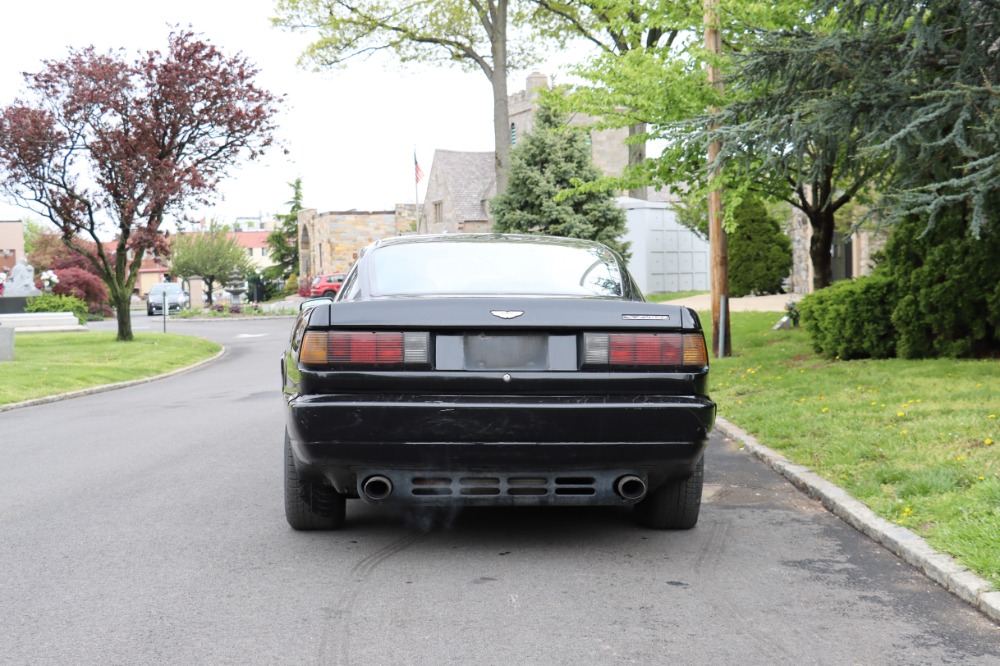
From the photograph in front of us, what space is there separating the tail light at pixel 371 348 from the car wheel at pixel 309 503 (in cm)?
77

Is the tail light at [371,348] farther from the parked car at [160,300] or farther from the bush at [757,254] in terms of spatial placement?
the parked car at [160,300]

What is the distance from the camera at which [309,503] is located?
5512 millimetres

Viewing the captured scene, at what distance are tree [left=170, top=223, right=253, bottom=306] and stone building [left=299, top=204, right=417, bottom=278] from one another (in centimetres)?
1261

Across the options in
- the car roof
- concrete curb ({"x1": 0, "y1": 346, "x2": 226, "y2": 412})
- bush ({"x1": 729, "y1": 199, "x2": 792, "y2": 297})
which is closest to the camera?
the car roof

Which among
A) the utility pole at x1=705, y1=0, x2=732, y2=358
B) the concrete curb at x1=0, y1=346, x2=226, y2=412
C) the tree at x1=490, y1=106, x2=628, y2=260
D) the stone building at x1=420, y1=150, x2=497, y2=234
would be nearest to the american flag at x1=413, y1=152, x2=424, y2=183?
the stone building at x1=420, y1=150, x2=497, y2=234

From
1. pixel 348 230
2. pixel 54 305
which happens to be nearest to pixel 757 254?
pixel 54 305

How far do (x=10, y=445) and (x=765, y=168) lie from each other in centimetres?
819

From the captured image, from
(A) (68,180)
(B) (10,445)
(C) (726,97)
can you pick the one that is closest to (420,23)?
(A) (68,180)

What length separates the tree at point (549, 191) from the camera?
3077 centimetres

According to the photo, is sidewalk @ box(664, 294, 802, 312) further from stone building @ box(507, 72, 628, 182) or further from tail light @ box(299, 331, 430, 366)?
stone building @ box(507, 72, 628, 182)

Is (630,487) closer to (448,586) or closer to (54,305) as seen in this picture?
(448,586)

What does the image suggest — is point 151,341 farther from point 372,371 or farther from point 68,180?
point 372,371

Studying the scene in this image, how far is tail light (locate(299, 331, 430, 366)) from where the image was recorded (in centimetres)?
480

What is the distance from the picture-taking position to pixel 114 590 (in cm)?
455
